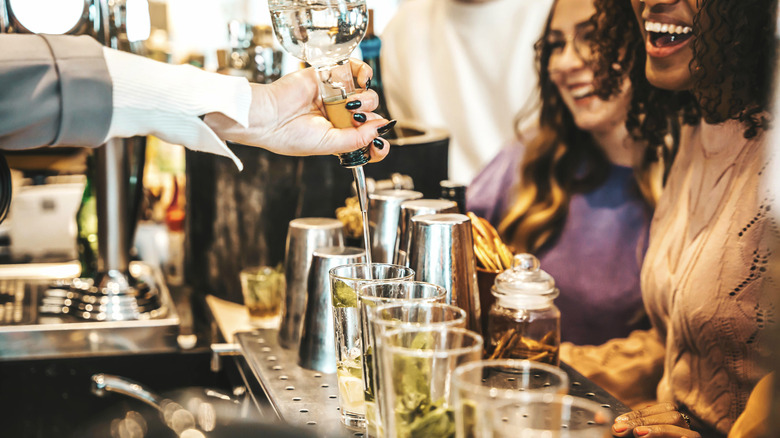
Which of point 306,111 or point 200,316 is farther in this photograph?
point 200,316

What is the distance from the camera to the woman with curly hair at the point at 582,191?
5.74 feet

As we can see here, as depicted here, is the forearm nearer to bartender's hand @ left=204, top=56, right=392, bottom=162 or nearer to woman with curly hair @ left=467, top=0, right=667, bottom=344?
woman with curly hair @ left=467, top=0, right=667, bottom=344

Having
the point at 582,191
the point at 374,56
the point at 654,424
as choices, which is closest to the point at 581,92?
the point at 582,191

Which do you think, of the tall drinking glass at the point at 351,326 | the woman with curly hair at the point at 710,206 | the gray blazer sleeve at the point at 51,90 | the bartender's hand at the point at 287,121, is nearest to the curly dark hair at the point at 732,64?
the woman with curly hair at the point at 710,206

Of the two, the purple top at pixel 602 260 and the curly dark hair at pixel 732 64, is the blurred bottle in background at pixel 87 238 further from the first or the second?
the curly dark hair at pixel 732 64

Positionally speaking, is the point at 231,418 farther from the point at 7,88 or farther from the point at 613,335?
the point at 613,335

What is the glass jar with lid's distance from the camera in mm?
1147

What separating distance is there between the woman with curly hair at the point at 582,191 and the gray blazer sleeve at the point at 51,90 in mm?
984

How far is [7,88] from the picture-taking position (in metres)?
1.03

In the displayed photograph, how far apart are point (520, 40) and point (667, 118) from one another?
597 mm

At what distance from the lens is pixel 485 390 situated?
0.60 metres

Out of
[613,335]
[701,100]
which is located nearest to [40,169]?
[613,335]

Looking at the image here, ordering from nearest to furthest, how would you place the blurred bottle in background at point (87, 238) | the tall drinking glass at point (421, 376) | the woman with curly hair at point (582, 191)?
the tall drinking glass at point (421, 376)
the woman with curly hair at point (582, 191)
the blurred bottle in background at point (87, 238)

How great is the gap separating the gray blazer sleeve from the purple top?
1.18m
